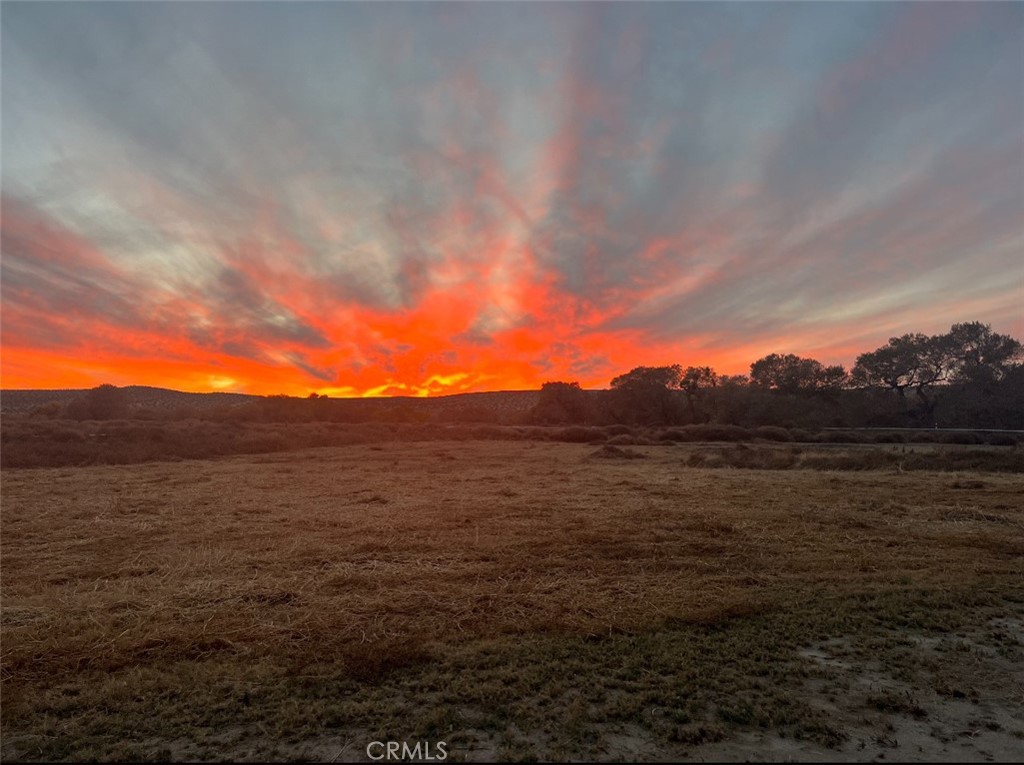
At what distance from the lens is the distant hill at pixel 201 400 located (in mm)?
60769

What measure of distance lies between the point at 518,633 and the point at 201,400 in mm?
85071

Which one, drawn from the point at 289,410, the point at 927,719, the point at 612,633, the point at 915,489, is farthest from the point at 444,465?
the point at 289,410

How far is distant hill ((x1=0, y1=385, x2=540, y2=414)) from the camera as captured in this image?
2392 inches

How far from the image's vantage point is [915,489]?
1509 cm

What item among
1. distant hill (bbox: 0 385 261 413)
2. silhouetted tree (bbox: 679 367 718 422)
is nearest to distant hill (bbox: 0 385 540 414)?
distant hill (bbox: 0 385 261 413)

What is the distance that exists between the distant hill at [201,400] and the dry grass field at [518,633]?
52.6 metres

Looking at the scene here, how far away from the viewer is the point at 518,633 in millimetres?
5371

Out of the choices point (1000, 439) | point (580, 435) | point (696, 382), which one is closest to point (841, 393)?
point (696, 382)

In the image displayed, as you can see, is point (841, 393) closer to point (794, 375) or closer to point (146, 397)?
point (794, 375)

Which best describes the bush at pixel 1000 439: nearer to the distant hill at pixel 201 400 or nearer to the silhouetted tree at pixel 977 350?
the silhouetted tree at pixel 977 350

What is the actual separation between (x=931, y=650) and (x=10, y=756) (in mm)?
7583

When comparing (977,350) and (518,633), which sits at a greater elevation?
(977,350)

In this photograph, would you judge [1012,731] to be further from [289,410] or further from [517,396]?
[517,396]

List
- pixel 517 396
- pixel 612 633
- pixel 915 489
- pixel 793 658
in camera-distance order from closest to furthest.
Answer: pixel 793 658 < pixel 612 633 < pixel 915 489 < pixel 517 396
